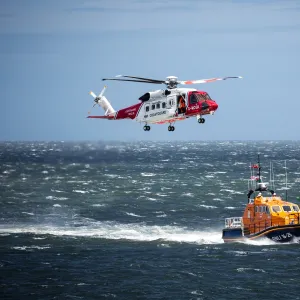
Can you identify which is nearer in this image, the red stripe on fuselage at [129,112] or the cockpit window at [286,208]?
the red stripe on fuselage at [129,112]

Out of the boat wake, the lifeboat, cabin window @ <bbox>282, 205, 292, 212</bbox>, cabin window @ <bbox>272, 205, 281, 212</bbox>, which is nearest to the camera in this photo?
the lifeboat

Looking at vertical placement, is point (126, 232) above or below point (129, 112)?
below

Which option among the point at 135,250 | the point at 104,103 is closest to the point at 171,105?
the point at 104,103

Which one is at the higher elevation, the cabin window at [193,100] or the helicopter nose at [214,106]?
the cabin window at [193,100]

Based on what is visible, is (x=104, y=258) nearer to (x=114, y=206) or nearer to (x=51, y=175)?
(x=114, y=206)

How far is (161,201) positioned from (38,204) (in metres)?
16.7

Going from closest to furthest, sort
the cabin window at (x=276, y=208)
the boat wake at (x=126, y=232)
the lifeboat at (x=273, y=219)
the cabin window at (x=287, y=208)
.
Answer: the lifeboat at (x=273, y=219) < the cabin window at (x=276, y=208) < the cabin window at (x=287, y=208) < the boat wake at (x=126, y=232)

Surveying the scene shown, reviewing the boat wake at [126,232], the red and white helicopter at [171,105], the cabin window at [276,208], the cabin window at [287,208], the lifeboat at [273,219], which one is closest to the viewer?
the red and white helicopter at [171,105]

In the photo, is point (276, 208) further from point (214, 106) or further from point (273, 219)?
point (214, 106)

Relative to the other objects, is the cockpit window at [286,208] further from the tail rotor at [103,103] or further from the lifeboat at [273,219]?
the tail rotor at [103,103]

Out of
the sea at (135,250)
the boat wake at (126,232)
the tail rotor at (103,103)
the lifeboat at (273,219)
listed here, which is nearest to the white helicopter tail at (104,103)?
the tail rotor at (103,103)

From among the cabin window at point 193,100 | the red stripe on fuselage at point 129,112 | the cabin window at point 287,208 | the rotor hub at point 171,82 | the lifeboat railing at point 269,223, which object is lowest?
the lifeboat railing at point 269,223

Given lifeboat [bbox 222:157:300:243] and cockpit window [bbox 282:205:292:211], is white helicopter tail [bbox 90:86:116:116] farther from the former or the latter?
cockpit window [bbox 282:205:292:211]

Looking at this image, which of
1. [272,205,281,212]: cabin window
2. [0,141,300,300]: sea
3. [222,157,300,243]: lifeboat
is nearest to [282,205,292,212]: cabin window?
[222,157,300,243]: lifeboat
